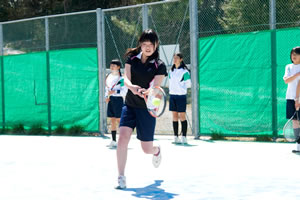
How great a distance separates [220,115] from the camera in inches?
406

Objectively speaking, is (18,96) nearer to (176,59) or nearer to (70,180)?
(176,59)

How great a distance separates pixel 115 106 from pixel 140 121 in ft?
12.4

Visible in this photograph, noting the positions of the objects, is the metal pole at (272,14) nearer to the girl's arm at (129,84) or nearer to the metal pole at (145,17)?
the metal pole at (145,17)

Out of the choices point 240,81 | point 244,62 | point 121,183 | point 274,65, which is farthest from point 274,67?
point 121,183

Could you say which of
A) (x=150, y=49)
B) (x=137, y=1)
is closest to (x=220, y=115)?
(x=150, y=49)

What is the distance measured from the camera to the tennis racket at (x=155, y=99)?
17.8ft

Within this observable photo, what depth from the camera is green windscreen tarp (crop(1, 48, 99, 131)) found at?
1248 centimetres

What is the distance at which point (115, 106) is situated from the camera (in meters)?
9.62

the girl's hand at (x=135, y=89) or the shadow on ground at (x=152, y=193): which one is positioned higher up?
the girl's hand at (x=135, y=89)

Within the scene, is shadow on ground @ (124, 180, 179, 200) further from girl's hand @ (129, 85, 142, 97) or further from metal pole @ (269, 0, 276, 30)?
metal pole @ (269, 0, 276, 30)

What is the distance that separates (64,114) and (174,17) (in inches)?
157

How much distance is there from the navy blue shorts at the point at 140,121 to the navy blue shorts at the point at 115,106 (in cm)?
370

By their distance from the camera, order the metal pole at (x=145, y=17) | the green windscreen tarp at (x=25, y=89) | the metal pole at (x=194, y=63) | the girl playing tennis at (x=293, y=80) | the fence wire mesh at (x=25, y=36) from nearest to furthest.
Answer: the girl playing tennis at (x=293, y=80), the metal pole at (x=194, y=63), the metal pole at (x=145, y=17), the green windscreen tarp at (x=25, y=89), the fence wire mesh at (x=25, y=36)

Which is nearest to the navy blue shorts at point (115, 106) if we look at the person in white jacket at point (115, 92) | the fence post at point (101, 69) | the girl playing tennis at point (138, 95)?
the person in white jacket at point (115, 92)
